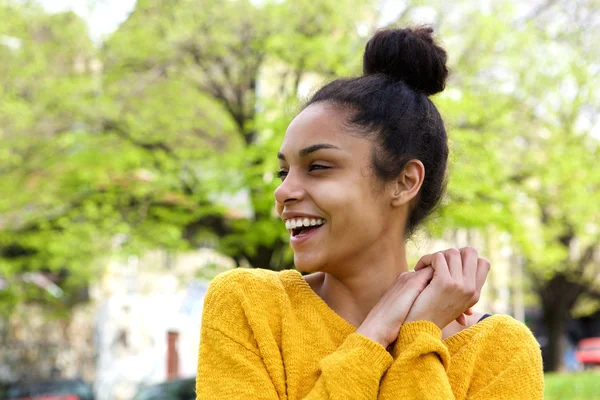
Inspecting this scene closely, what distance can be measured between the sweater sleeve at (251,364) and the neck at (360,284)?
20 cm

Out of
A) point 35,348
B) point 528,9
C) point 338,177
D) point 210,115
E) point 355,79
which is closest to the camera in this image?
point 338,177

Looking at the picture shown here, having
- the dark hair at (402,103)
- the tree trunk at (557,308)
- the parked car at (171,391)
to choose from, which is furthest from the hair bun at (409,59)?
the tree trunk at (557,308)

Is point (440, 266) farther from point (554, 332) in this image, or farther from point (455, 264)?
point (554, 332)

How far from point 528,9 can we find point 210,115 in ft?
19.7

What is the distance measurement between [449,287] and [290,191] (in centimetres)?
47

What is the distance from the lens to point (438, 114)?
2295mm

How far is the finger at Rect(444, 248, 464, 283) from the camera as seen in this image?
6.92 ft

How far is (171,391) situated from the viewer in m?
9.36

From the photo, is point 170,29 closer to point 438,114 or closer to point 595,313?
point 438,114

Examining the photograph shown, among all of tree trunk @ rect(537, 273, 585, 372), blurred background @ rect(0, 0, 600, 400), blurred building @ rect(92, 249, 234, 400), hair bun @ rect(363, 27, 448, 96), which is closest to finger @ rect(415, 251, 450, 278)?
hair bun @ rect(363, 27, 448, 96)

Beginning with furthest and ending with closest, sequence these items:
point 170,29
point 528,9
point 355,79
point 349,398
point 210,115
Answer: point 528,9
point 210,115
point 170,29
point 355,79
point 349,398

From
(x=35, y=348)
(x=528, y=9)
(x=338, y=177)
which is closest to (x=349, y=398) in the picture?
(x=338, y=177)

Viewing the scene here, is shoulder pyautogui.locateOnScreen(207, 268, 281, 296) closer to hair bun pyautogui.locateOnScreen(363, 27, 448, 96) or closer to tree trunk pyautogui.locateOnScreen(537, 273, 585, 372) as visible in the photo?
hair bun pyautogui.locateOnScreen(363, 27, 448, 96)

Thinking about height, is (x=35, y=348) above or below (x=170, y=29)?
below
